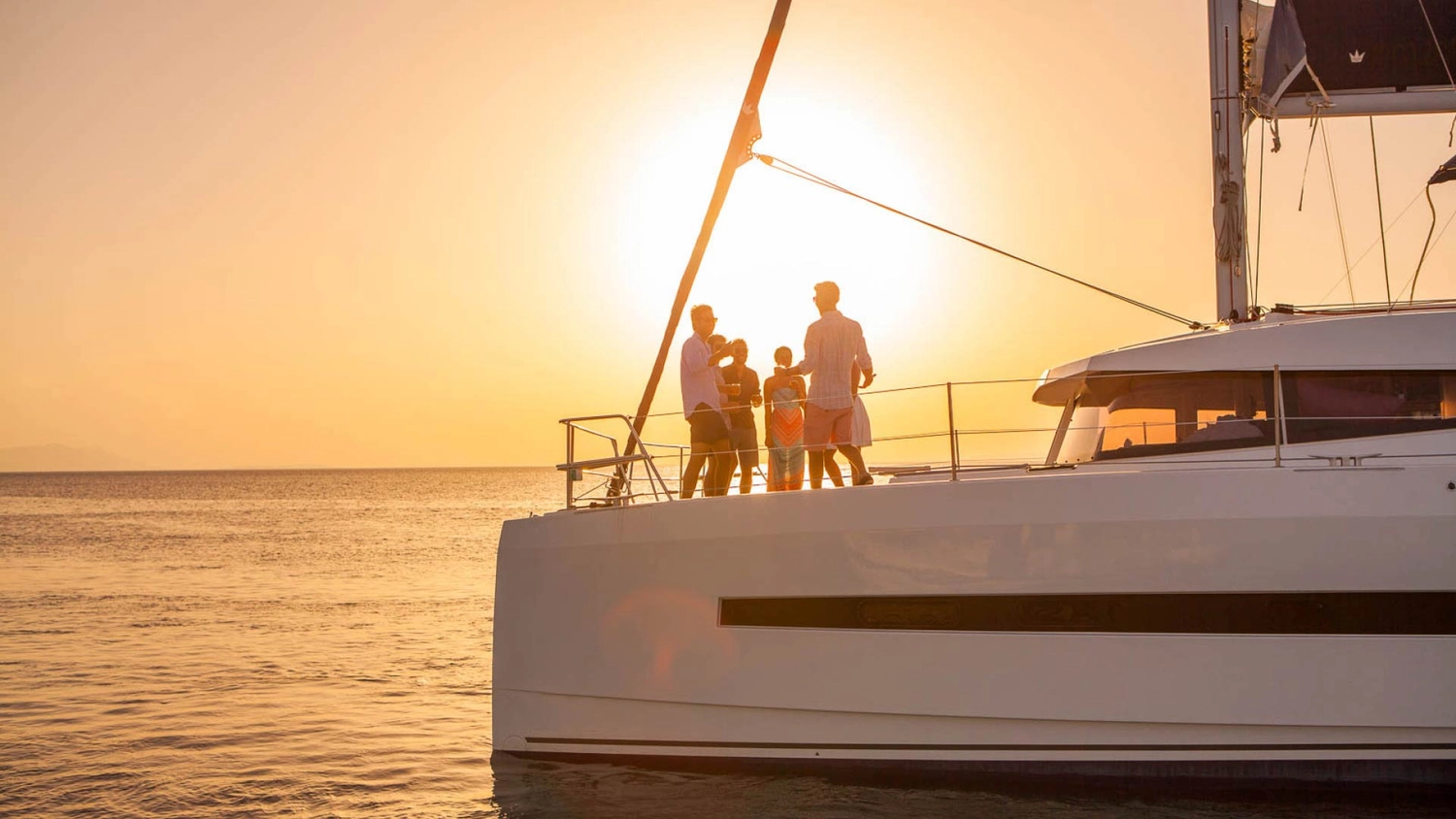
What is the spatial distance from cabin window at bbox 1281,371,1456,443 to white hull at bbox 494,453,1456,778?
0.30 m

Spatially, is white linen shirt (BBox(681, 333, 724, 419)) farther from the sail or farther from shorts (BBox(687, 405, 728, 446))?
the sail

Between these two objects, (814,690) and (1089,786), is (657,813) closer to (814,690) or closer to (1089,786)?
A: (814,690)

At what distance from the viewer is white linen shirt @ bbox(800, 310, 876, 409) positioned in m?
8.12

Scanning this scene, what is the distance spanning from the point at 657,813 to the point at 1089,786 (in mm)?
2549

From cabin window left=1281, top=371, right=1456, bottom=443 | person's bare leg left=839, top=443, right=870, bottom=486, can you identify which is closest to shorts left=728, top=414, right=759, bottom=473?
person's bare leg left=839, top=443, right=870, bottom=486

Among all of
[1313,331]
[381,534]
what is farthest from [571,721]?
[381,534]

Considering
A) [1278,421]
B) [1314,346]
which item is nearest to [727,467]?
[1278,421]

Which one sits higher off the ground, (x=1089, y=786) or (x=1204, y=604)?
(x=1204, y=604)

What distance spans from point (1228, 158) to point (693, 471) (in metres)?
4.56

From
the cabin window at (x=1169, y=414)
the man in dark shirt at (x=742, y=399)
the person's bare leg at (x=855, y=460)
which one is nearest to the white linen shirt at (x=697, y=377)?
the man in dark shirt at (x=742, y=399)

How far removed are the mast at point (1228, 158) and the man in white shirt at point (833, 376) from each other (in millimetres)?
2945

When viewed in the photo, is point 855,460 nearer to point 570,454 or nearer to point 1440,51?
point 570,454

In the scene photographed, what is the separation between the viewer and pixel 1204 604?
6.75 meters

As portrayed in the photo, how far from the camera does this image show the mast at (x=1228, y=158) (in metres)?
9.09
